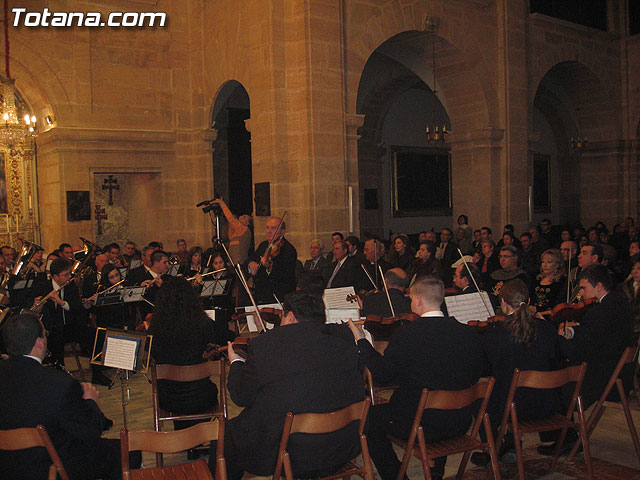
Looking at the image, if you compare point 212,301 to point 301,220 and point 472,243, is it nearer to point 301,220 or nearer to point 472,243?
point 301,220

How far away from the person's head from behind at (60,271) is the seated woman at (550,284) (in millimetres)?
5101

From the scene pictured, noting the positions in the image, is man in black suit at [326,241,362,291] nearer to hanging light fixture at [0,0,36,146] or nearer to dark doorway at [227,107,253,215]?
hanging light fixture at [0,0,36,146]

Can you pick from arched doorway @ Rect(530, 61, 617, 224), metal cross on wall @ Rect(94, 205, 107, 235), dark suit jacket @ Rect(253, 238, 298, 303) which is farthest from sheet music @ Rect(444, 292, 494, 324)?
arched doorway @ Rect(530, 61, 617, 224)

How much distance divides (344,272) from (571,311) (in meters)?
4.45

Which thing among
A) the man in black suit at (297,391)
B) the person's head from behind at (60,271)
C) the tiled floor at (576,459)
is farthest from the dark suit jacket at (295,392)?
the person's head from behind at (60,271)

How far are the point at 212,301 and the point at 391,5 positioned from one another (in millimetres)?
7577

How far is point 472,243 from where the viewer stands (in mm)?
14266

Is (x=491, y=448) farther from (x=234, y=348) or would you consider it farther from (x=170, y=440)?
(x=170, y=440)

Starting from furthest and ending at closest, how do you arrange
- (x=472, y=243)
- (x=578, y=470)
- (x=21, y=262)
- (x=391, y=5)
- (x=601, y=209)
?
(x=601, y=209), (x=472, y=243), (x=391, y=5), (x=21, y=262), (x=578, y=470)

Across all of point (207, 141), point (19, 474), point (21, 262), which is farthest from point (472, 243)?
point (19, 474)

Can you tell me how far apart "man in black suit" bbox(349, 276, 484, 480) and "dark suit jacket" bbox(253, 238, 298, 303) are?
4.40 meters

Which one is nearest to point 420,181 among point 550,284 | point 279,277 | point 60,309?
point 279,277

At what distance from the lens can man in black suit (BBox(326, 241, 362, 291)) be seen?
29.7 feet

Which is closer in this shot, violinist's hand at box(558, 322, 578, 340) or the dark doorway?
violinist's hand at box(558, 322, 578, 340)
